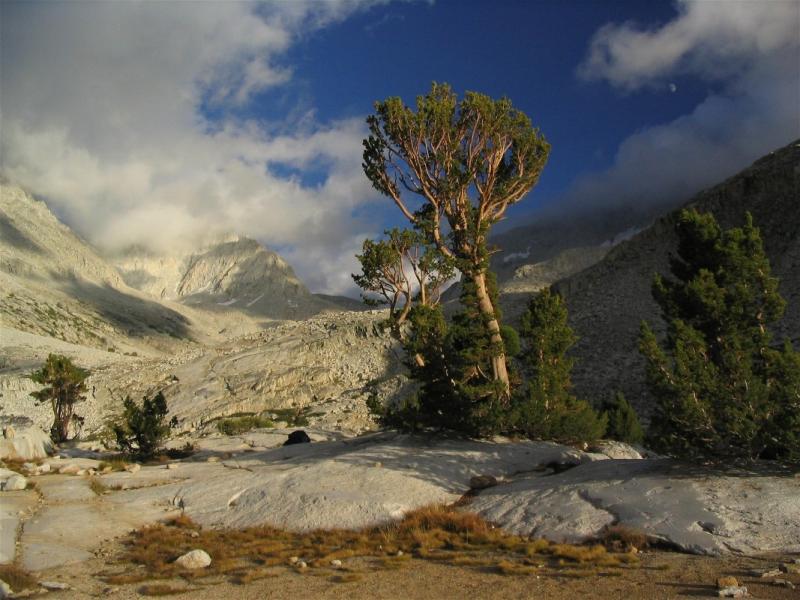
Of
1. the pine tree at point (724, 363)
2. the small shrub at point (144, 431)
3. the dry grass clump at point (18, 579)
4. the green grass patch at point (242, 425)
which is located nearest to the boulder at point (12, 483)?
the dry grass clump at point (18, 579)

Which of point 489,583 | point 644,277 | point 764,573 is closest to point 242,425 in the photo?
point 489,583

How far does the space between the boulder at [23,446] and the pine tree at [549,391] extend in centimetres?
2609

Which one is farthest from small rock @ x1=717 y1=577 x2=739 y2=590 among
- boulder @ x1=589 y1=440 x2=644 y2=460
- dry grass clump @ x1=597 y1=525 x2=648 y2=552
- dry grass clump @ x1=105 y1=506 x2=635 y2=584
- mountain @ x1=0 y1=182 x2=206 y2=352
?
mountain @ x1=0 y1=182 x2=206 y2=352

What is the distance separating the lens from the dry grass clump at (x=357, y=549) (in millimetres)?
11062

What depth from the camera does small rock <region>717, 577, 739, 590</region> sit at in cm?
859

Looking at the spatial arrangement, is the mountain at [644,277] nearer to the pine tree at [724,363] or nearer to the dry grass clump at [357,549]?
the pine tree at [724,363]

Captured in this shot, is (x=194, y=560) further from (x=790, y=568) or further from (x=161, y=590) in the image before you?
(x=790, y=568)

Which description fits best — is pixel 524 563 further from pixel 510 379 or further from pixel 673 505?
pixel 510 379

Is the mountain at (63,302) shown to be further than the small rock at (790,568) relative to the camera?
Yes

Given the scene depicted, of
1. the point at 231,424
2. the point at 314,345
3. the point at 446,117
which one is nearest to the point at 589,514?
the point at 446,117

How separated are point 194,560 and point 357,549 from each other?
358 centimetres

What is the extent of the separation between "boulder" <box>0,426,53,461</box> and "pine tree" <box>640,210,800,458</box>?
1217 inches

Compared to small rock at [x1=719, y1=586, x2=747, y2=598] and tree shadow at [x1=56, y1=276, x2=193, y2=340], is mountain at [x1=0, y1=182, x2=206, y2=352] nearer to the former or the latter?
tree shadow at [x1=56, y1=276, x2=193, y2=340]

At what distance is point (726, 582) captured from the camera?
8.64 m
